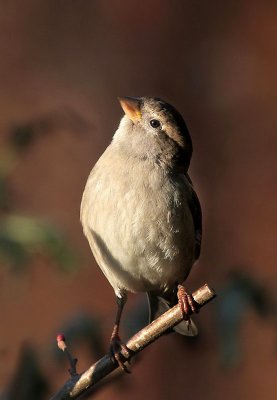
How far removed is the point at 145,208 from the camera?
11.6 feet

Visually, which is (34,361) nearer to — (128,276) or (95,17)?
(128,276)

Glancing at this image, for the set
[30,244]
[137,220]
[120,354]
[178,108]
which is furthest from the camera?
[178,108]

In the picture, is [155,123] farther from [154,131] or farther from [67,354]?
[67,354]

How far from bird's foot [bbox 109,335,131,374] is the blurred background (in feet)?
7.44

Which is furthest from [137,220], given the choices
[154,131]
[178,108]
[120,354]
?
[178,108]

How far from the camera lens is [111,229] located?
354 cm

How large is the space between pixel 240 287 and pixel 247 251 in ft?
11.5

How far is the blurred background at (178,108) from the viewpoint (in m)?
6.31

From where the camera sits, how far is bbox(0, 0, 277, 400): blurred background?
20.7 ft

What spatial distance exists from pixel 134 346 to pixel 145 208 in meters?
0.76

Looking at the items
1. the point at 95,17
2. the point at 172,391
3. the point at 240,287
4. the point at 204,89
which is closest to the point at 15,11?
the point at 95,17

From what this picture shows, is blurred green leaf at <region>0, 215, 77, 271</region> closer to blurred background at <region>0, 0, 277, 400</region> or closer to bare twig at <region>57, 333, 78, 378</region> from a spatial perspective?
bare twig at <region>57, 333, 78, 378</region>

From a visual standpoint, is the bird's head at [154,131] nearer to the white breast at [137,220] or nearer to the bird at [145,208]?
the bird at [145,208]

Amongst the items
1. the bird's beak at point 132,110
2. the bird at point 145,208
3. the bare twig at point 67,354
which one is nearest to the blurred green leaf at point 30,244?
the bare twig at point 67,354
